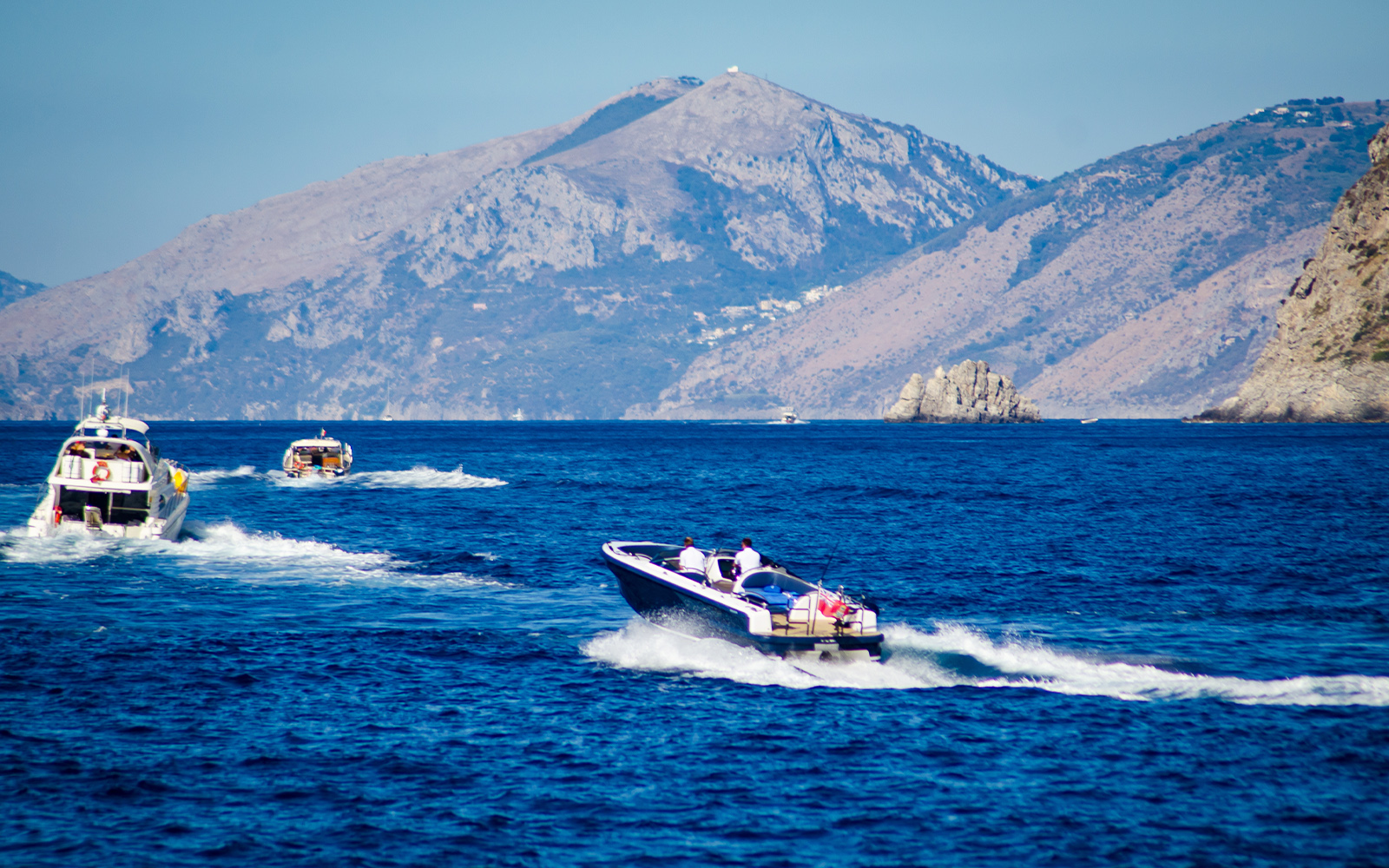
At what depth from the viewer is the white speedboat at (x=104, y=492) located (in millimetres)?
39344

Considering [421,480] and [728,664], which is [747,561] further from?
[421,480]

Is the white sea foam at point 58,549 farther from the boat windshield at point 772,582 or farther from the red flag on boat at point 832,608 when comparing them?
the red flag on boat at point 832,608

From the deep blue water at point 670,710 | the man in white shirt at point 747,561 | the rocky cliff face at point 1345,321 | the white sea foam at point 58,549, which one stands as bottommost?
the deep blue water at point 670,710

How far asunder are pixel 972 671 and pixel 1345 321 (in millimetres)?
168624

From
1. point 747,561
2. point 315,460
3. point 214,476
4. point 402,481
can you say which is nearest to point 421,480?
point 402,481

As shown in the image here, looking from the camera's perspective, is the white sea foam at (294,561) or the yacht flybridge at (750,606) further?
the white sea foam at (294,561)

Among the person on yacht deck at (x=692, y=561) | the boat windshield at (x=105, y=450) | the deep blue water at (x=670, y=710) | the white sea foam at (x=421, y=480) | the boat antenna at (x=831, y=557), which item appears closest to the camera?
the deep blue water at (x=670, y=710)

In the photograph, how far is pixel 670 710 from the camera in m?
21.2

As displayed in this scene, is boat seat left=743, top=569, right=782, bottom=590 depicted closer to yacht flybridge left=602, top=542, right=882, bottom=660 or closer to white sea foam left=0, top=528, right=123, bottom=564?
yacht flybridge left=602, top=542, right=882, bottom=660

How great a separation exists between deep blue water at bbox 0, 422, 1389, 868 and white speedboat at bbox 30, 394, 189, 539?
88cm

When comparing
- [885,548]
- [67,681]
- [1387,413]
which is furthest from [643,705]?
[1387,413]

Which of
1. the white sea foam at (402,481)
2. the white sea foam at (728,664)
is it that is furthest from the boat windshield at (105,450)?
the white sea foam at (402,481)

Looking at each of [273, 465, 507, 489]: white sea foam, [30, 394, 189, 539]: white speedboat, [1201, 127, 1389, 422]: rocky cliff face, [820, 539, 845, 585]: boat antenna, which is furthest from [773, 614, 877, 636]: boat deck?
[1201, 127, 1389, 422]: rocky cliff face

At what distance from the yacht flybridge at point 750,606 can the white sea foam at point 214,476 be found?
54.1m
